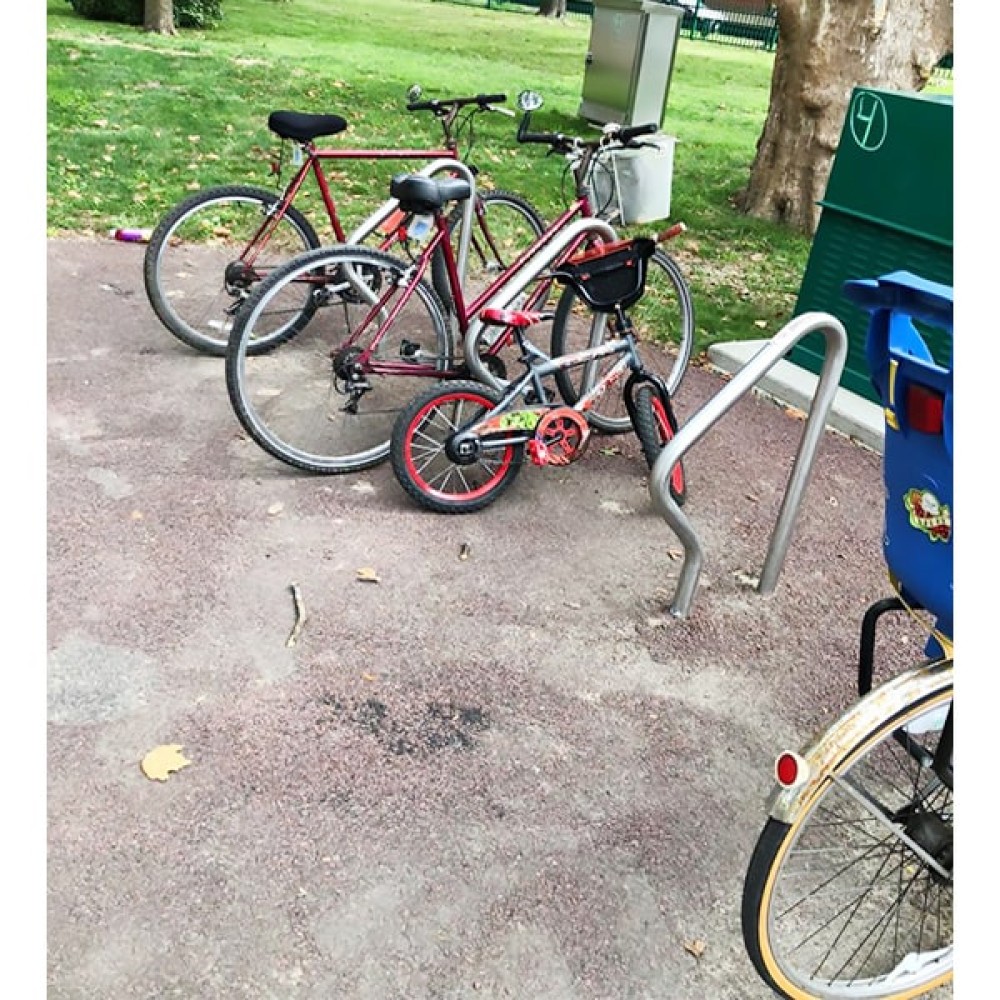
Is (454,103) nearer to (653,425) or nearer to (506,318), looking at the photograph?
(506,318)

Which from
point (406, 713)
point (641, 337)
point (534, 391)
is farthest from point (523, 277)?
point (641, 337)

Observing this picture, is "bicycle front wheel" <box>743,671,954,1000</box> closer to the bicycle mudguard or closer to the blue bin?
the bicycle mudguard

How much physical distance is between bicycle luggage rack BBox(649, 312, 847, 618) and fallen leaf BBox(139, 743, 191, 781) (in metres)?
1.49

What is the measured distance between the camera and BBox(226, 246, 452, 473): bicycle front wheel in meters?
3.99

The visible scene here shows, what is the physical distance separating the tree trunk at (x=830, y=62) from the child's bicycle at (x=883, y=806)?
21.0 ft

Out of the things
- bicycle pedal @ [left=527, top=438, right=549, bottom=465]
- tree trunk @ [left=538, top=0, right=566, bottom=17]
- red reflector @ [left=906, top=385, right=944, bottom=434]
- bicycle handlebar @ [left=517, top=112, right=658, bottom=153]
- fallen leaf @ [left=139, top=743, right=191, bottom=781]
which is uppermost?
tree trunk @ [left=538, top=0, right=566, bottom=17]

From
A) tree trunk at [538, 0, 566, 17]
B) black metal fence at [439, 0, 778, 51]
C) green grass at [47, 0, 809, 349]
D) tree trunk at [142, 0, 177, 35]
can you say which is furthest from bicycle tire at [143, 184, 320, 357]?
black metal fence at [439, 0, 778, 51]

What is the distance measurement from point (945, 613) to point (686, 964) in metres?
0.97

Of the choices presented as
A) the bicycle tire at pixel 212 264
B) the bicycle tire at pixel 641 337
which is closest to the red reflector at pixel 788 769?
the bicycle tire at pixel 641 337

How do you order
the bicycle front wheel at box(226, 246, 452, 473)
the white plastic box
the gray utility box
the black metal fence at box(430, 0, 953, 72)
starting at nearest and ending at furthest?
the bicycle front wheel at box(226, 246, 452, 473) < the white plastic box < the gray utility box < the black metal fence at box(430, 0, 953, 72)

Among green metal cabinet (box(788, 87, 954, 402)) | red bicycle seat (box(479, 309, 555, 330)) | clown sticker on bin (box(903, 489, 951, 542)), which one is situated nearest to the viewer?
clown sticker on bin (box(903, 489, 951, 542))

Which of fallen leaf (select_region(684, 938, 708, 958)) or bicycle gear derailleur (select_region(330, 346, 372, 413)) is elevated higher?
bicycle gear derailleur (select_region(330, 346, 372, 413))

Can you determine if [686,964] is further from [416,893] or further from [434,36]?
[434,36]

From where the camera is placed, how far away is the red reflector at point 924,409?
71.7 inches
